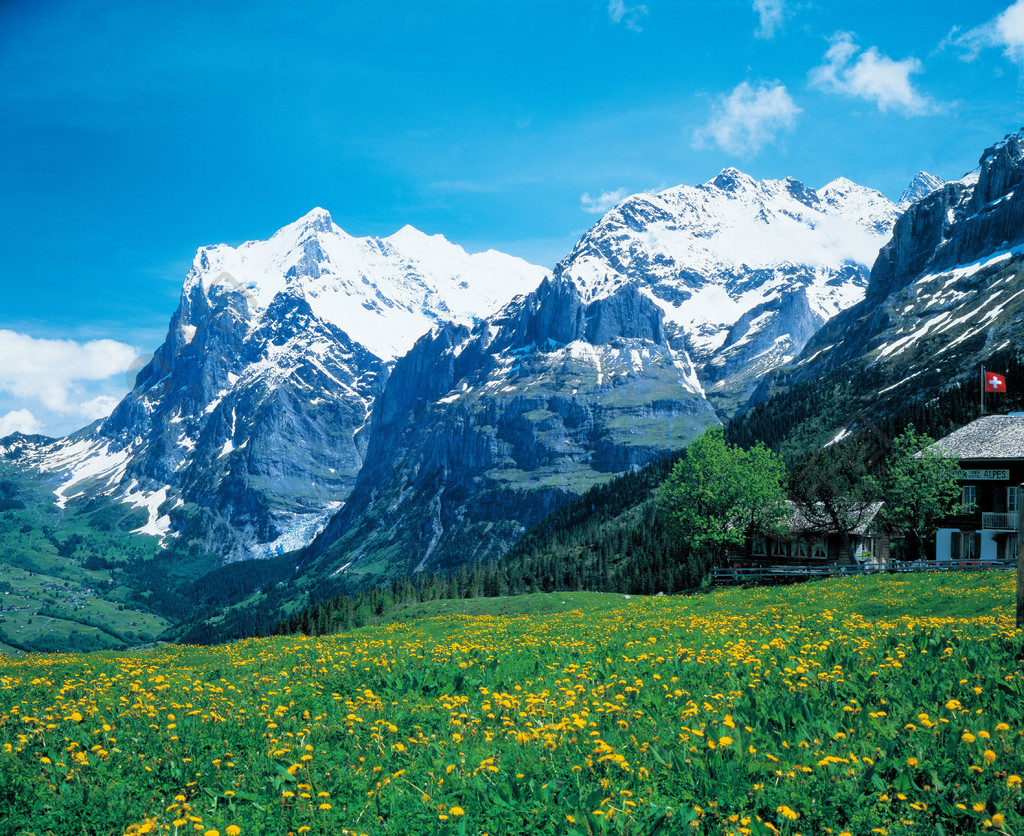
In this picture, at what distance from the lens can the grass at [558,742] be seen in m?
8.34

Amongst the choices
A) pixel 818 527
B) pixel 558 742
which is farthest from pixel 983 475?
pixel 558 742

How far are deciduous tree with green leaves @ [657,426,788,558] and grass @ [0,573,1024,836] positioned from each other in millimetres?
47557

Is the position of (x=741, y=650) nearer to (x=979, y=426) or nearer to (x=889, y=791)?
(x=889, y=791)

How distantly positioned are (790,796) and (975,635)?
9.91m

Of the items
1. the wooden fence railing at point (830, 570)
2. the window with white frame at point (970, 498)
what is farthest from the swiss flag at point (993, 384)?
the wooden fence railing at point (830, 570)

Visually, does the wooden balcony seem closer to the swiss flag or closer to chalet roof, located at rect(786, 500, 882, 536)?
chalet roof, located at rect(786, 500, 882, 536)

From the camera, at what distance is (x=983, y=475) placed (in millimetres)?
62688

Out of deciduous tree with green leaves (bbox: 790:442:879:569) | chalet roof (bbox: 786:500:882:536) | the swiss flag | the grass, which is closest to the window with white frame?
chalet roof (bbox: 786:500:882:536)

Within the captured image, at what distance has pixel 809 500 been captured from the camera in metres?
62.1

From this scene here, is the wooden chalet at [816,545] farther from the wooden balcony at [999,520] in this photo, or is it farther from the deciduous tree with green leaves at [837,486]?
the wooden balcony at [999,520]

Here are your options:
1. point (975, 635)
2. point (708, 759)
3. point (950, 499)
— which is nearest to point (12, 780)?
Answer: point (708, 759)

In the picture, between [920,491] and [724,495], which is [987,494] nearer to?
[920,491]

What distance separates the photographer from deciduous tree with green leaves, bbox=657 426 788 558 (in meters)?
64.8

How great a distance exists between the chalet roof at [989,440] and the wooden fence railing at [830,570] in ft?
49.6
